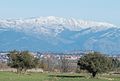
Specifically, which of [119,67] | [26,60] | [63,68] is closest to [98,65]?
[26,60]

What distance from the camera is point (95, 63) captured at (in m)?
89.5

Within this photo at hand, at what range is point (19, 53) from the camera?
108 m

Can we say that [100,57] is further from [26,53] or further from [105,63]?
[26,53]

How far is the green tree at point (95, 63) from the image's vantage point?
8900cm

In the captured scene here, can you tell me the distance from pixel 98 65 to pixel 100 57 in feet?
9.52

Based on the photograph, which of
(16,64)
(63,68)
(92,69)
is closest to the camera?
(92,69)

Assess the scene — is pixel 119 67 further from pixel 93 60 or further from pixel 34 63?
pixel 93 60

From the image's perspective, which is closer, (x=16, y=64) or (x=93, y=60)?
(x=93, y=60)

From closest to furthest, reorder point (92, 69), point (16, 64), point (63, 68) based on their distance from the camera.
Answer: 1. point (92, 69)
2. point (16, 64)
3. point (63, 68)

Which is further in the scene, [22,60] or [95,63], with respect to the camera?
[22,60]

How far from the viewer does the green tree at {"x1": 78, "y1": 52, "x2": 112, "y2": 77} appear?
89000 mm

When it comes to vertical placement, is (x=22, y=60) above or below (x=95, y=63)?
above

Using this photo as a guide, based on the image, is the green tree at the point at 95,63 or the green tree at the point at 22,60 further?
the green tree at the point at 22,60

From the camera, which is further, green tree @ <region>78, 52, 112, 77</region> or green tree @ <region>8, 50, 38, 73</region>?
green tree @ <region>8, 50, 38, 73</region>
